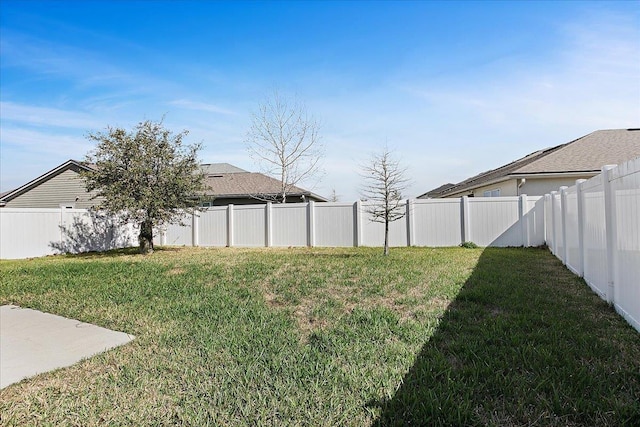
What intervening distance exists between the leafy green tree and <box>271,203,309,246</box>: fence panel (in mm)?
3175

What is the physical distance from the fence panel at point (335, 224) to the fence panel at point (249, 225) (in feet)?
7.62

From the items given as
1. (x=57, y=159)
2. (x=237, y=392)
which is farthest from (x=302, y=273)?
(x=57, y=159)

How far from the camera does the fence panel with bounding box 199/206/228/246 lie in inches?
654

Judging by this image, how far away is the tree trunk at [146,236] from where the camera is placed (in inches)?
547

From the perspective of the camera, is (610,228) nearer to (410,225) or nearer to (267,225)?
(410,225)

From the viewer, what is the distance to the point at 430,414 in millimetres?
2412

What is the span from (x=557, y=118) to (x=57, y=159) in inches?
933

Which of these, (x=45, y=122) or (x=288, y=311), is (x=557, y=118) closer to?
(x=288, y=311)

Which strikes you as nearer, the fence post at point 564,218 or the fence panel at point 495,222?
the fence post at point 564,218

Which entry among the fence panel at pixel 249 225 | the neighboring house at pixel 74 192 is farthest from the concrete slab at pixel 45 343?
the neighboring house at pixel 74 192

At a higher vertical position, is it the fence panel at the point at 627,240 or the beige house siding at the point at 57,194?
the beige house siding at the point at 57,194

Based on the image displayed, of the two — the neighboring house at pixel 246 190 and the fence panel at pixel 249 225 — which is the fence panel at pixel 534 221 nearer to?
the fence panel at pixel 249 225

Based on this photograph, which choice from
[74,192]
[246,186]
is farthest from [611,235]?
[74,192]

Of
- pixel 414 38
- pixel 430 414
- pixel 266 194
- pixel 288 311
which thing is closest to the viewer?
pixel 430 414
